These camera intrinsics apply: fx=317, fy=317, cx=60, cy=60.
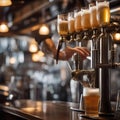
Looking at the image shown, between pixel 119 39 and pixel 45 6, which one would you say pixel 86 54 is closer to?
pixel 119 39

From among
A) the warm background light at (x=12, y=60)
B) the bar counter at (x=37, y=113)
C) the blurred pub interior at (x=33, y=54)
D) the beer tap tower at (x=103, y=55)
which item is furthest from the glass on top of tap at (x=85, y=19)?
the warm background light at (x=12, y=60)

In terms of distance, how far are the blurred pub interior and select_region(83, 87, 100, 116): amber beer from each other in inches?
52.8

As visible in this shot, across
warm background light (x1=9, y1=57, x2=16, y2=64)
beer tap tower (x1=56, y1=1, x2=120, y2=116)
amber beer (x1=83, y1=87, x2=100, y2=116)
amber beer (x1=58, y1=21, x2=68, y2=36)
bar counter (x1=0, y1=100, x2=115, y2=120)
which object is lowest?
bar counter (x1=0, y1=100, x2=115, y2=120)

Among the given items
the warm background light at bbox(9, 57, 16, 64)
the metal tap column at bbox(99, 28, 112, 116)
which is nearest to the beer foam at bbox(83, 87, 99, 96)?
the metal tap column at bbox(99, 28, 112, 116)

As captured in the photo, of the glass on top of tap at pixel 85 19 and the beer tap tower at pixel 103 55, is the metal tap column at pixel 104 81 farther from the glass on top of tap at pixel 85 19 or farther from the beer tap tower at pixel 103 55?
the glass on top of tap at pixel 85 19

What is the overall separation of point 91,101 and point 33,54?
9342 mm

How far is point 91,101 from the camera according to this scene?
6.73ft

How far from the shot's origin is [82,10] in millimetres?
2180

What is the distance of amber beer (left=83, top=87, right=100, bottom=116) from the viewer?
6.72ft

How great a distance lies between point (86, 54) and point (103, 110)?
477mm

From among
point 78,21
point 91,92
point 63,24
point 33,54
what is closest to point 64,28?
point 63,24

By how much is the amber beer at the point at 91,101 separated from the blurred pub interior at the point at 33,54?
134 centimetres

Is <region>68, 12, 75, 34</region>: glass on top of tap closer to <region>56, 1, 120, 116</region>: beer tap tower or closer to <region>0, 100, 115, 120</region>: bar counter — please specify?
<region>56, 1, 120, 116</region>: beer tap tower

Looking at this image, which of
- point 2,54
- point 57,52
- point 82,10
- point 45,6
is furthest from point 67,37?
point 2,54
